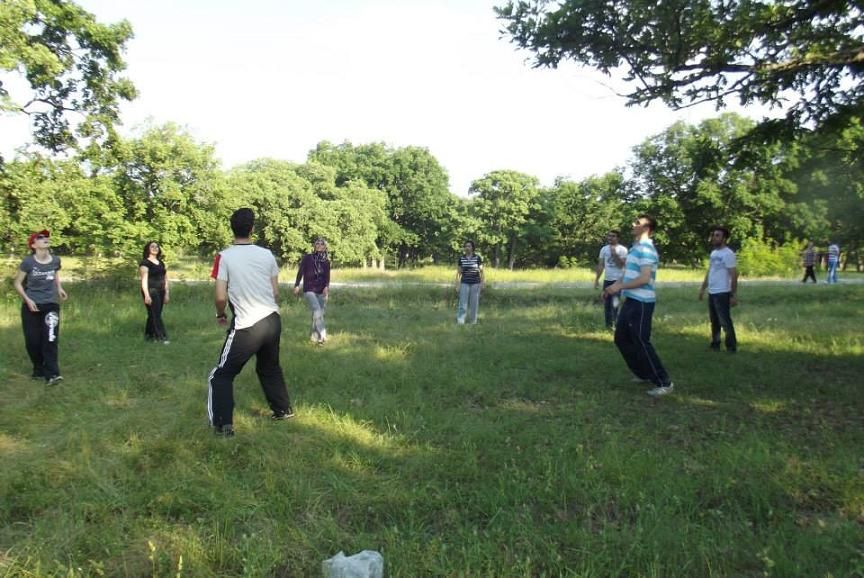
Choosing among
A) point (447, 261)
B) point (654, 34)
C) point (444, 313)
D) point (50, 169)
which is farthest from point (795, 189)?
point (50, 169)

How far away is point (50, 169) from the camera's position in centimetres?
1680

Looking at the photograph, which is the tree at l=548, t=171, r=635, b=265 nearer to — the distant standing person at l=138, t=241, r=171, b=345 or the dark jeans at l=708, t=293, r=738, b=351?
the dark jeans at l=708, t=293, r=738, b=351

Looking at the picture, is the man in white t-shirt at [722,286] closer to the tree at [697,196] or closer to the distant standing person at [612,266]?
the distant standing person at [612,266]

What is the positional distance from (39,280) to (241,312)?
3.72 metres

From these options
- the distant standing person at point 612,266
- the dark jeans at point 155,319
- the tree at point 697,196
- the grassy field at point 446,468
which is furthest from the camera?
the tree at point 697,196

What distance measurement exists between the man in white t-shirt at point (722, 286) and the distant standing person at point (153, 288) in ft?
29.9

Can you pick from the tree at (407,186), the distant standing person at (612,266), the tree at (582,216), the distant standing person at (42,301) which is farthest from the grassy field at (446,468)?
the tree at (407,186)

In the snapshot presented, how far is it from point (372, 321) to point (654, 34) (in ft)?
26.9

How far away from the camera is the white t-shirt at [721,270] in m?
8.46

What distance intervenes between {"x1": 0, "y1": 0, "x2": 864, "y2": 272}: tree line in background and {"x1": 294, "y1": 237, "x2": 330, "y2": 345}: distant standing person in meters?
4.95

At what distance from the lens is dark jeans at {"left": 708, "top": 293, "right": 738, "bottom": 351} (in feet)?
27.4

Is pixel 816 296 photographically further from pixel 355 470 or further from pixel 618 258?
pixel 355 470

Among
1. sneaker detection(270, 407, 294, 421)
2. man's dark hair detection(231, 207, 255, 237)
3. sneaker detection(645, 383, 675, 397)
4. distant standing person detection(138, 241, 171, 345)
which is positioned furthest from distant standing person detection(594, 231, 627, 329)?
distant standing person detection(138, 241, 171, 345)

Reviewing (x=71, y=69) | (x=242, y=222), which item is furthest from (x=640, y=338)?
(x=71, y=69)
